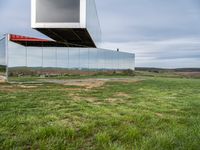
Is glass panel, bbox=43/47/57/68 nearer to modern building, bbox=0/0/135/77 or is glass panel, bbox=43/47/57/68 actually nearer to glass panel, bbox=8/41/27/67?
modern building, bbox=0/0/135/77

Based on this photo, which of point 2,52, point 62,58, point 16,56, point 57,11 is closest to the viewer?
point 2,52

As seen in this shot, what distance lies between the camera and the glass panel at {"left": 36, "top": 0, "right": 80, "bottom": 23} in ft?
65.2

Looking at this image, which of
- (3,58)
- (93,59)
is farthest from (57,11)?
(93,59)

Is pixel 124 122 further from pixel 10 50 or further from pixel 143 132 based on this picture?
pixel 10 50

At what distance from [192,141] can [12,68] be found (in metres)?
11.5

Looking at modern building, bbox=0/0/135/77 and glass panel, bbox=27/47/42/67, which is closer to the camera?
modern building, bbox=0/0/135/77

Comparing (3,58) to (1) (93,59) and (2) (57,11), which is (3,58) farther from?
(1) (93,59)

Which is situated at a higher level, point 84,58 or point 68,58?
point 84,58

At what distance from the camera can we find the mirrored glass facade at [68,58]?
14.2m

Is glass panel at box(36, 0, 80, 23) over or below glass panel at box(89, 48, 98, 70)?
over

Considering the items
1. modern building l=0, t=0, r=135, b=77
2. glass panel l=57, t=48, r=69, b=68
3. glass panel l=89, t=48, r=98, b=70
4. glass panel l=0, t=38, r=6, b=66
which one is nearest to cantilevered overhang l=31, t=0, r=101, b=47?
modern building l=0, t=0, r=135, b=77

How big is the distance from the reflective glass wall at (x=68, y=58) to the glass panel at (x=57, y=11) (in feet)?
7.50

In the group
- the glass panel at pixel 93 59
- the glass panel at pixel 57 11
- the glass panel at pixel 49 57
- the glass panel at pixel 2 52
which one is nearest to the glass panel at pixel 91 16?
the glass panel at pixel 57 11

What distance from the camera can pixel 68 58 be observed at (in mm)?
23859
